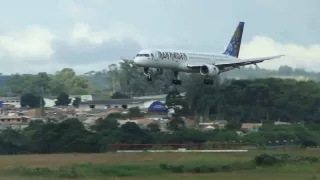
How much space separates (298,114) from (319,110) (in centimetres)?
253

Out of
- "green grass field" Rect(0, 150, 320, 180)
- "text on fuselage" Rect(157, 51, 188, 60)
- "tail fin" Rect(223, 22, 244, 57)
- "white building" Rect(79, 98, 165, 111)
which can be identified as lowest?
"green grass field" Rect(0, 150, 320, 180)

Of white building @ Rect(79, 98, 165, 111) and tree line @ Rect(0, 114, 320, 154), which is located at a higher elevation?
white building @ Rect(79, 98, 165, 111)

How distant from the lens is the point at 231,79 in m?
107

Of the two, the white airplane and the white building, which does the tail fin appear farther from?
the white building

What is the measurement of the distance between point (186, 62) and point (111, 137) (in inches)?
426

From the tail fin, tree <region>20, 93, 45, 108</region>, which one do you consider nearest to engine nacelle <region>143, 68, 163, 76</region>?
the tail fin

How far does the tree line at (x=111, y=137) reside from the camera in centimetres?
8919

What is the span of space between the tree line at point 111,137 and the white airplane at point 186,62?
22.7ft

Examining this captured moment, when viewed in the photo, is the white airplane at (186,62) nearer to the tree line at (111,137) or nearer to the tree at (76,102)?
the tree line at (111,137)

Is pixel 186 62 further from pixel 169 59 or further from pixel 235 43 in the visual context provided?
pixel 235 43

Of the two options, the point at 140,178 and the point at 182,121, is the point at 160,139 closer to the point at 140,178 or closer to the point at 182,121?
the point at 182,121

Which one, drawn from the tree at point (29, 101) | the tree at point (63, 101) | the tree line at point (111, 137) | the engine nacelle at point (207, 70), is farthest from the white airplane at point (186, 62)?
the tree at point (63, 101)

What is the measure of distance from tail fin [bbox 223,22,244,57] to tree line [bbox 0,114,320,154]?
7736 mm

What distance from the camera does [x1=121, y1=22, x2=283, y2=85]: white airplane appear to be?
275 feet
